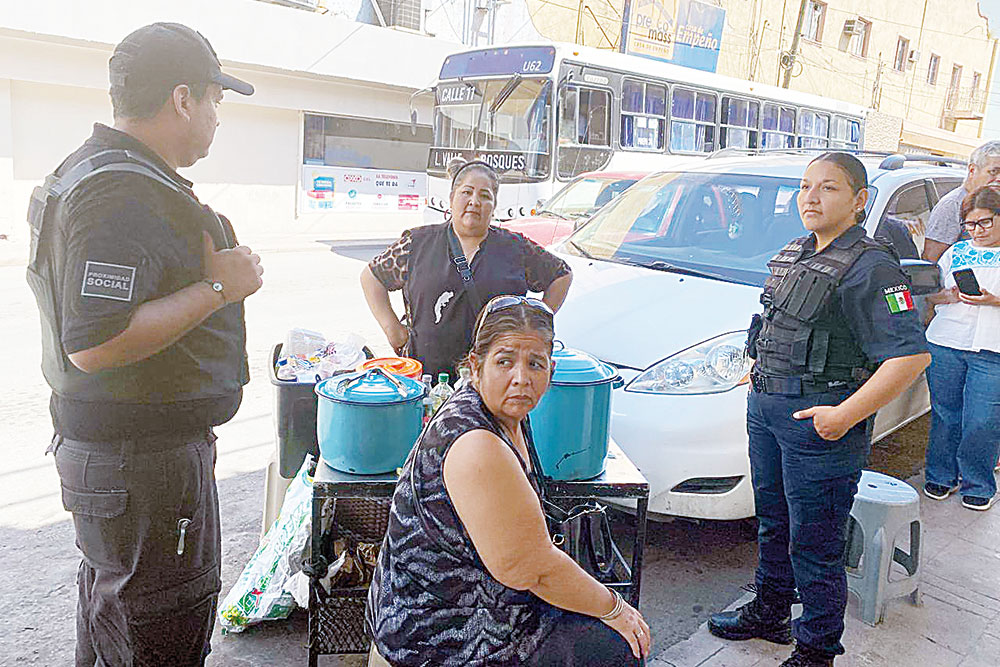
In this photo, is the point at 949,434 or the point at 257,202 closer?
the point at 949,434

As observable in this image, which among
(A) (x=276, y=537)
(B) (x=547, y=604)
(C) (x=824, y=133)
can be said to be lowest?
(A) (x=276, y=537)

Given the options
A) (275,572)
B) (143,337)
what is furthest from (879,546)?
(143,337)

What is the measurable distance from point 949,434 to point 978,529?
1.89ft

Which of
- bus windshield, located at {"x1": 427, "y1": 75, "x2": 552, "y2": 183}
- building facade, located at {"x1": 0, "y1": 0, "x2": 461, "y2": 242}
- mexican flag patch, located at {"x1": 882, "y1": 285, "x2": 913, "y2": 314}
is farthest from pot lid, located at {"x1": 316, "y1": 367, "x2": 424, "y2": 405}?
building facade, located at {"x1": 0, "y1": 0, "x2": 461, "y2": 242}

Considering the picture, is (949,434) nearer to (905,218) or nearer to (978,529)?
(978,529)

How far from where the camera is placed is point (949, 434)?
4734mm

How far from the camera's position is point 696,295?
4.23 metres

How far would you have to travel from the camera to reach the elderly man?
4.58 m

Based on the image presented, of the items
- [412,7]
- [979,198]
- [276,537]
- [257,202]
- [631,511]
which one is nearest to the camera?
[276,537]

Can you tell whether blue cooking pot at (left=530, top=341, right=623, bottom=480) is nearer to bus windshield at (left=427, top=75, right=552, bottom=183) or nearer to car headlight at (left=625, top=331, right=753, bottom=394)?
car headlight at (left=625, top=331, right=753, bottom=394)

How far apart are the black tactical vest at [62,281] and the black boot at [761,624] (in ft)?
7.58

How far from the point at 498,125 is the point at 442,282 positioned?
8.98 metres

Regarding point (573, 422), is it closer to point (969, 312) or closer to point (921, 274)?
point (921, 274)

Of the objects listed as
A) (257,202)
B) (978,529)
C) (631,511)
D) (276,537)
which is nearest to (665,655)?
(631,511)
